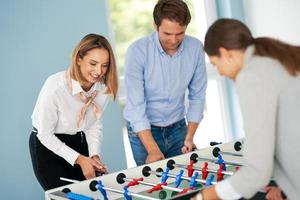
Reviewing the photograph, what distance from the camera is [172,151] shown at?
3.36 metres

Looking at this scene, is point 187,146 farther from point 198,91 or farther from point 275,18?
point 275,18

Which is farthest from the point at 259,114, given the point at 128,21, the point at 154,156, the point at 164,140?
the point at 128,21

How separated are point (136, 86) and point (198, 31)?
81.8 inches

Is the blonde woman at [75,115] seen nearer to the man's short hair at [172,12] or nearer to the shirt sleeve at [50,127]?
the shirt sleeve at [50,127]

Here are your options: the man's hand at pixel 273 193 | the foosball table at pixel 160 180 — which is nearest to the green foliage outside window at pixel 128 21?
the foosball table at pixel 160 180

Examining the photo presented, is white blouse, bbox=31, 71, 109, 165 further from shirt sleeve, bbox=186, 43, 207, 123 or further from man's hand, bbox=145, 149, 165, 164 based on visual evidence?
shirt sleeve, bbox=186, 43, 207, 123

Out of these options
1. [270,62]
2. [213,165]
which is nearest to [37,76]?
[213,165]

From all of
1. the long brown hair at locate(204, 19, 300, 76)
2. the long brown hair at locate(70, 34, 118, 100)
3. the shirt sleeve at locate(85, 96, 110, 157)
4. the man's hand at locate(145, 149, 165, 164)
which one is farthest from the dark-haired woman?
the shirt sleeve at locate(85, 96, 110, 157)

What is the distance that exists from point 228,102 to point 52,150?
100 inches

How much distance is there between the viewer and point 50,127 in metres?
2.80

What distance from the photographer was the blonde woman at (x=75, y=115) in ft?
8.94

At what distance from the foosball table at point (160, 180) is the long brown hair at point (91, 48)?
501 millimetres

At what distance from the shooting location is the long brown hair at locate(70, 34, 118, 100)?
2705 mm

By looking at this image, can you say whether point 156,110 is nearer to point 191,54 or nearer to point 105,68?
point 191,54
